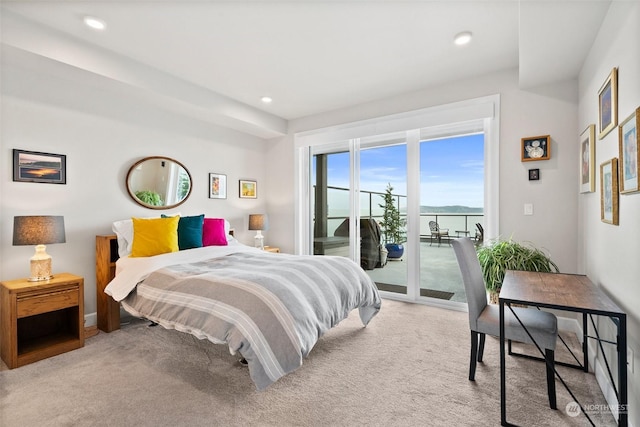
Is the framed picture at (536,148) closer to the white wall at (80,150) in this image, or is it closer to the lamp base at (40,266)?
the white wall at (80,150)

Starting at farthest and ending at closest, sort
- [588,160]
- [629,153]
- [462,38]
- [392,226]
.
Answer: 1. [392,226]
2. [462,38]
3. [588,160]
4. [629,153]

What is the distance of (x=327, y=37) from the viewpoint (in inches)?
106

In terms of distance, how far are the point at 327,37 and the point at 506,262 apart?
8.30ft

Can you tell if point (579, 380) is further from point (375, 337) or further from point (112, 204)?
point (112, 204)

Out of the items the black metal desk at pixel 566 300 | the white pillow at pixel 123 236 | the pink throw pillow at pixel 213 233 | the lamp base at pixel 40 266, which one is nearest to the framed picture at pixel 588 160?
the black metal desk at pixel 566 300

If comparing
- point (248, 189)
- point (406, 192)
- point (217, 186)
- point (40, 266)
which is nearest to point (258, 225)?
point (248, 189)

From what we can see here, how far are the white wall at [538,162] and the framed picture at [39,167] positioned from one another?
401cm

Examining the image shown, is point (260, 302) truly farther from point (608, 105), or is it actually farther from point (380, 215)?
point (380, 215)

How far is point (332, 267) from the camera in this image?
276cm

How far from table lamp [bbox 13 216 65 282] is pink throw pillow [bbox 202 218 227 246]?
53.6 inches

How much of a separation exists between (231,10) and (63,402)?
2.88 meters

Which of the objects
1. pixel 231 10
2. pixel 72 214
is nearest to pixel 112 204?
pixel 72 214

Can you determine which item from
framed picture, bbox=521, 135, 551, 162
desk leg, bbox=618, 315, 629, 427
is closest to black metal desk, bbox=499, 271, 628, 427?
desk leg, bbox=618, 315, 629, 427

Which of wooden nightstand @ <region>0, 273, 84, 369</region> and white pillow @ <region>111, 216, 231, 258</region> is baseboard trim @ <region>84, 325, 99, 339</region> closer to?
wooden nightstand @ <region>0, 273, 84, 369</region>
